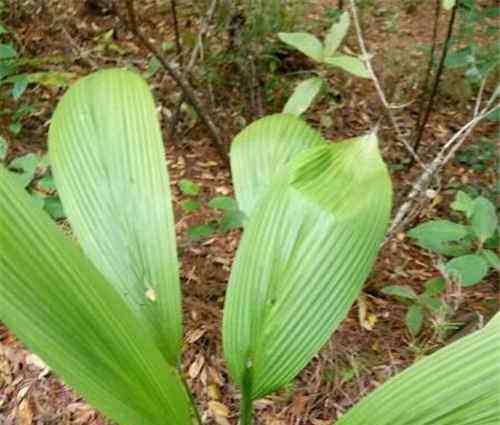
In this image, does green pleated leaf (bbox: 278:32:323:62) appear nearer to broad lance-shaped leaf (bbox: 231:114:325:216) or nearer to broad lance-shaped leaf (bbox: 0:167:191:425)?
broad lance-shaped leaf (bbox: 231:114:325:216)

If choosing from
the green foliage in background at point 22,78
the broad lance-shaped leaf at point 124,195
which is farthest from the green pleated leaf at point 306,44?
the green foliage in background at point 22,78

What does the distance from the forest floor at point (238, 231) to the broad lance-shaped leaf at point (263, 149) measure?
37 centimetres

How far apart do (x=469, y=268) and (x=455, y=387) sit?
41 cm

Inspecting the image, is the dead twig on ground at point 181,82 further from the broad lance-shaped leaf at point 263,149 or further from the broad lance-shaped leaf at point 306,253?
the broad lance-shaped leaf at point 306,253

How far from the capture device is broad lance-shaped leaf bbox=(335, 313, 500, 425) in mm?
604

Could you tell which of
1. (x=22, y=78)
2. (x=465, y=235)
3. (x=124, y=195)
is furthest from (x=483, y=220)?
(x=22, y=78)

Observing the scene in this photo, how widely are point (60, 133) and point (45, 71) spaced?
1238 millimetres

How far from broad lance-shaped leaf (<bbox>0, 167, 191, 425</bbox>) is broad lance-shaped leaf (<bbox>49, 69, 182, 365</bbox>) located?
160 millimetres

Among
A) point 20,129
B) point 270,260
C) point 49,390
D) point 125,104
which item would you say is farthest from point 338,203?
point 20,129

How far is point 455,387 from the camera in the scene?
0.62 meters

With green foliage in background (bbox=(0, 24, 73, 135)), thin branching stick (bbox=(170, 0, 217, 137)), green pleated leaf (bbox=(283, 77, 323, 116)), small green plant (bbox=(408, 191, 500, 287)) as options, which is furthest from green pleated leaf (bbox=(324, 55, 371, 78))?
green foliage in background (bbox=(0, 24, 73, 135))

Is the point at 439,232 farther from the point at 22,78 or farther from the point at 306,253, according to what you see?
the point at 22,78

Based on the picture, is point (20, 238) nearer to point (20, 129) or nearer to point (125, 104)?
point (125, 104)

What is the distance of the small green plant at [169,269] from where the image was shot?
59 cm
